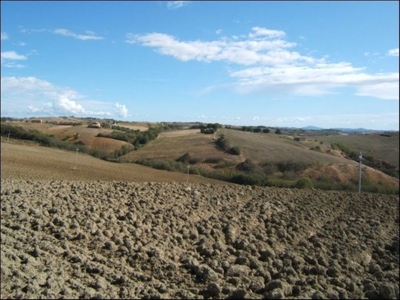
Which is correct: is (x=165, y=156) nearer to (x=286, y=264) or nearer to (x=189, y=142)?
(x=189, y=142)

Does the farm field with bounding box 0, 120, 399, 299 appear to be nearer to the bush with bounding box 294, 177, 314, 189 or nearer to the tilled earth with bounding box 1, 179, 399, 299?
the tilled earth with bounding box 1, 179, 399, 299

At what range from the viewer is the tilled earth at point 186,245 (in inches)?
247

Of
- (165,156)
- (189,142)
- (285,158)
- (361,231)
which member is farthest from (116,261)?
(189,142)

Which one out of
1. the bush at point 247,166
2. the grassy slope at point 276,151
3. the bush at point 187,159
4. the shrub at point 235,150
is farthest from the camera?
the shrub at point 235,150

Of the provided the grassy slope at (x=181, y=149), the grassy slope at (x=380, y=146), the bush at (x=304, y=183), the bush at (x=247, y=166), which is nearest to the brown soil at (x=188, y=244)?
the grassy slope at (x=380, y=146)

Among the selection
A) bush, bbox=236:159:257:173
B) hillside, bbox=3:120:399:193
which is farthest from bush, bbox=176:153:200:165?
bush, bbox=236:159:257:173

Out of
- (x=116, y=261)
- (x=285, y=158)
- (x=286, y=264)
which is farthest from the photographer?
(x=285, y=158)

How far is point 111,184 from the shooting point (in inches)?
526

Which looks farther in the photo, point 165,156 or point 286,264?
point 165,156

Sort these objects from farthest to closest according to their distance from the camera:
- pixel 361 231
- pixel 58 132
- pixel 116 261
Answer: pixel 58 132, pixel 361 231, pixel 116 261

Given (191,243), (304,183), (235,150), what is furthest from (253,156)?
(191,243)

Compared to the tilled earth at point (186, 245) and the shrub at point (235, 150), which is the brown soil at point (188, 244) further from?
the shrub at point (235, 150)

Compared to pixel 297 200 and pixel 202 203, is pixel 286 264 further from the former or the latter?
pixel 297 200

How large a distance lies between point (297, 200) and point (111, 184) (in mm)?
5686
